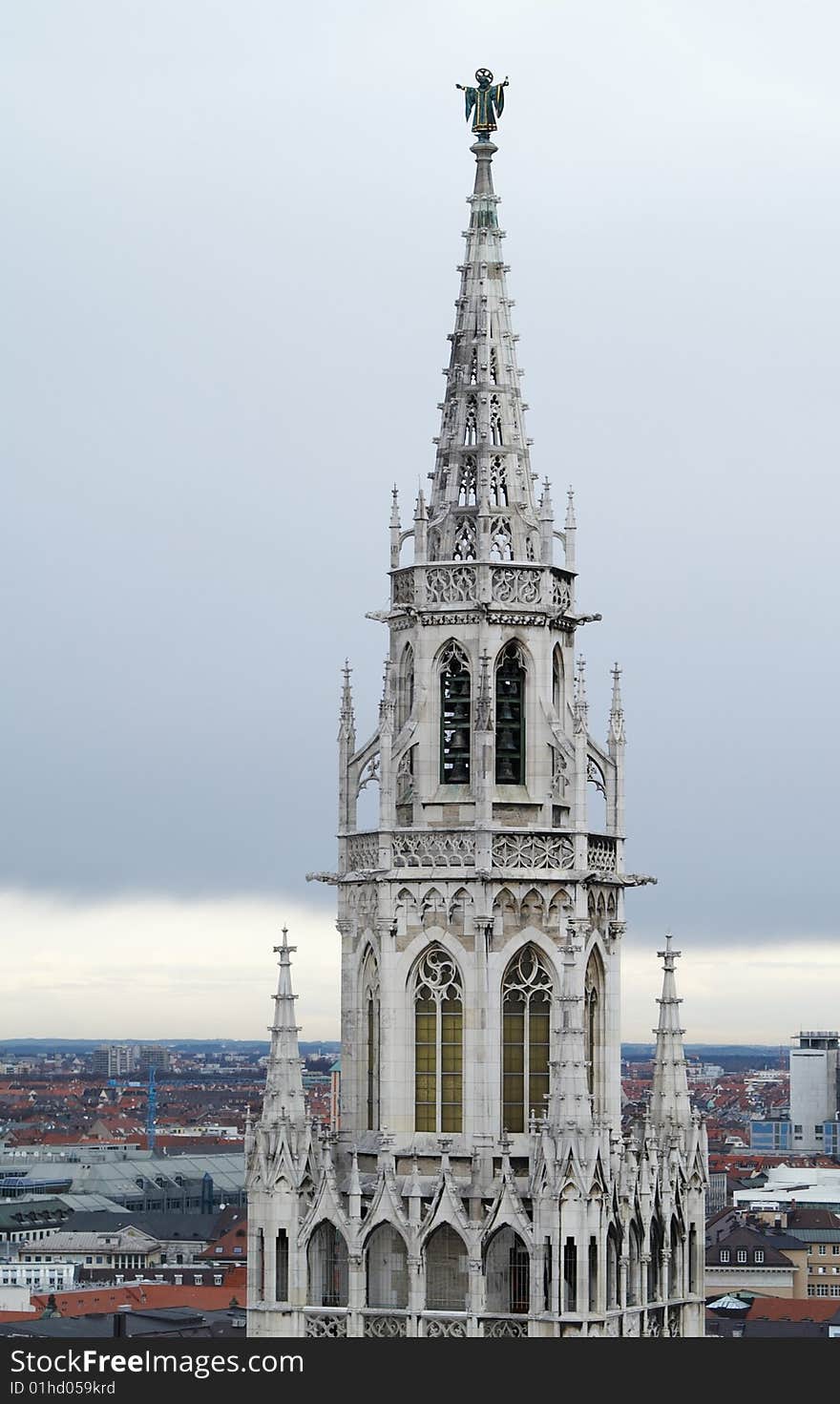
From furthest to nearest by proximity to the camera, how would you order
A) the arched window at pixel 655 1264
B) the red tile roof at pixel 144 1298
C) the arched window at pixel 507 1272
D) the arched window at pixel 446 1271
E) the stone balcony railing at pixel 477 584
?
the red tile roof at pixel 144 1298
the arched window at pixel 655 1264
the stone balcony railing at pixel 477 584
the arched window at pixel 446 1271
the arched window at pixel 507 1272

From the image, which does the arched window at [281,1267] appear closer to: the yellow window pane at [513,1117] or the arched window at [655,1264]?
the yellow window pane at [513,1117]

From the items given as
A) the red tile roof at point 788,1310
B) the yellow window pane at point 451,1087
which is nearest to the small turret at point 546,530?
the yellow window pane at point 451,1087

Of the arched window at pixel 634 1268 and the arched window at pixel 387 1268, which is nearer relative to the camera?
the arched window at pixel 387 1268

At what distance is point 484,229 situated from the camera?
151 feet

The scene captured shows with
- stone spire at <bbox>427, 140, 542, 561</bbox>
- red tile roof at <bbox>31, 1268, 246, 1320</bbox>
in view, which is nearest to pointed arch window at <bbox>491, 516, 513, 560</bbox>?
stone spire at <bbox>427, 140, 542, 561</bbox>

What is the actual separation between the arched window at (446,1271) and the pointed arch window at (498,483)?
10.1 m

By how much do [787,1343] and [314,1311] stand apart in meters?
6.72

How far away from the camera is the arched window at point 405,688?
4519cm

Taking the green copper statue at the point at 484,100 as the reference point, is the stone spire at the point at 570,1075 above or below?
below

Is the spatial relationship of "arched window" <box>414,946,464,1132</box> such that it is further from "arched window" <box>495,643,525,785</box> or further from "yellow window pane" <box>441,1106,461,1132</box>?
"arched window" <box>495,643,525,785</box>

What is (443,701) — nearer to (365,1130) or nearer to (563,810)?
(563,810)

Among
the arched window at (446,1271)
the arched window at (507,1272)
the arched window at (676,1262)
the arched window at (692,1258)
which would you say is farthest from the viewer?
the arched window at (692,1258)

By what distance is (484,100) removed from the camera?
4569 cm

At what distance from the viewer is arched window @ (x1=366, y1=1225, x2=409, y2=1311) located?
144 feet
